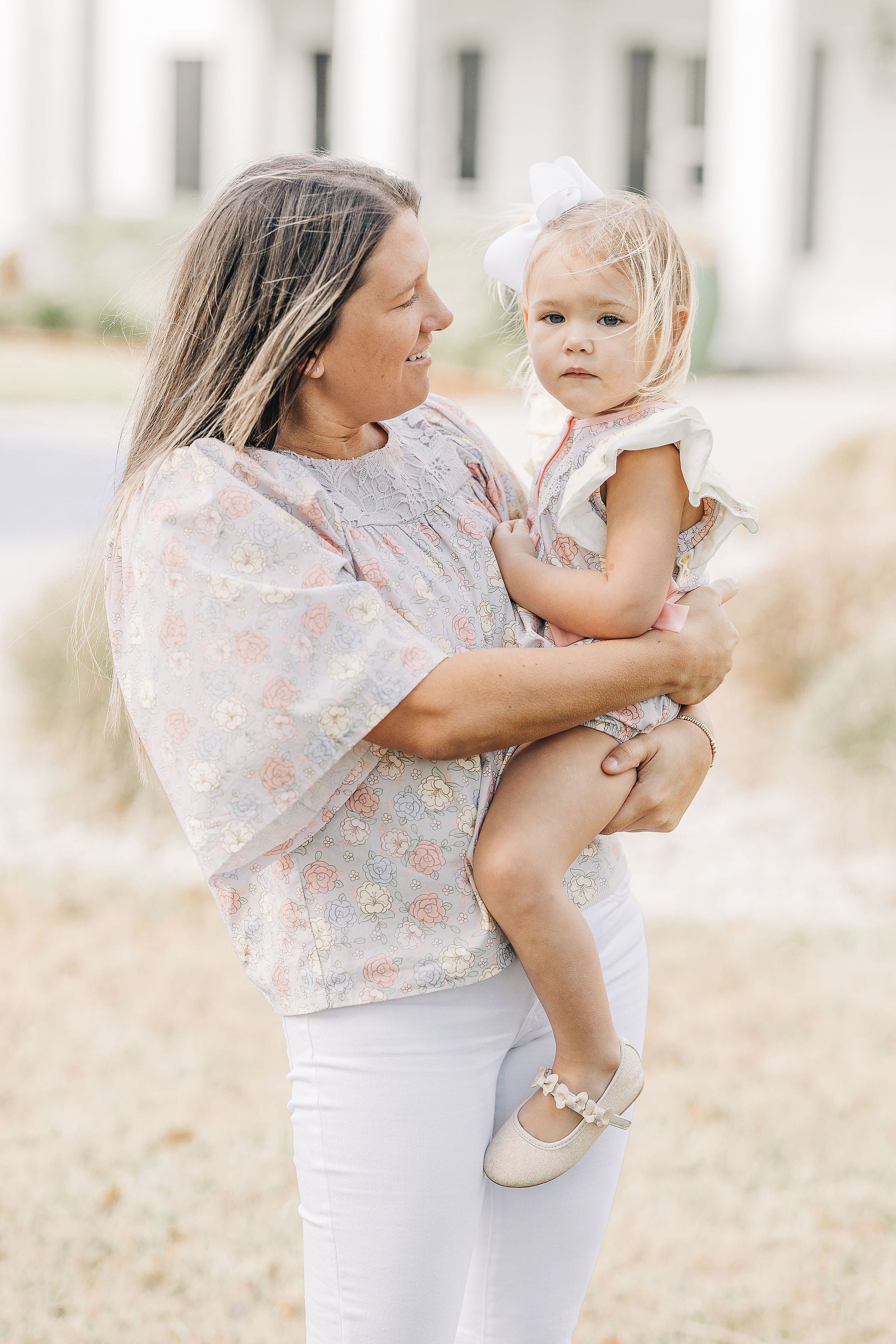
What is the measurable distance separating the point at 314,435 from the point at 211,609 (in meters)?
0.30

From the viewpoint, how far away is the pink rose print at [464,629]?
5.70 ft

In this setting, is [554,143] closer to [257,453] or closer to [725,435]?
[725,435]

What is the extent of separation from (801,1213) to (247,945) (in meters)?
2.17

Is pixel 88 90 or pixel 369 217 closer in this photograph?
pixel 369 217

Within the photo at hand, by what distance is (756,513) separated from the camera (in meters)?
1.83

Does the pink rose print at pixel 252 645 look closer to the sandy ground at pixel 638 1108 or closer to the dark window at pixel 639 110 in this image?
the sandy ground at pixel 638 1108

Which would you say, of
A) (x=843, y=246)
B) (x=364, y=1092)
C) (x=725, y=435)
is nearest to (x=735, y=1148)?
(x=364, y=1092)

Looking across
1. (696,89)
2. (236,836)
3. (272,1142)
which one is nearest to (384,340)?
(236,836)

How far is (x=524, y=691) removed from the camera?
1.63 meters

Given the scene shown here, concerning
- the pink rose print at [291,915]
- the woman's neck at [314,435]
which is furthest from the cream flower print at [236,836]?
the woman's neck at [314,435]

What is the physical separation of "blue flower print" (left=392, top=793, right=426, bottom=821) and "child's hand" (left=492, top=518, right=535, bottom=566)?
1.16 feet

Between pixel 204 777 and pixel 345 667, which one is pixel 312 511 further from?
pixel 204 777

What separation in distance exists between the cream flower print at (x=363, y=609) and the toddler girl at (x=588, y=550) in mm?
281

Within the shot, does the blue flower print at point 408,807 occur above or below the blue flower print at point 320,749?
below
